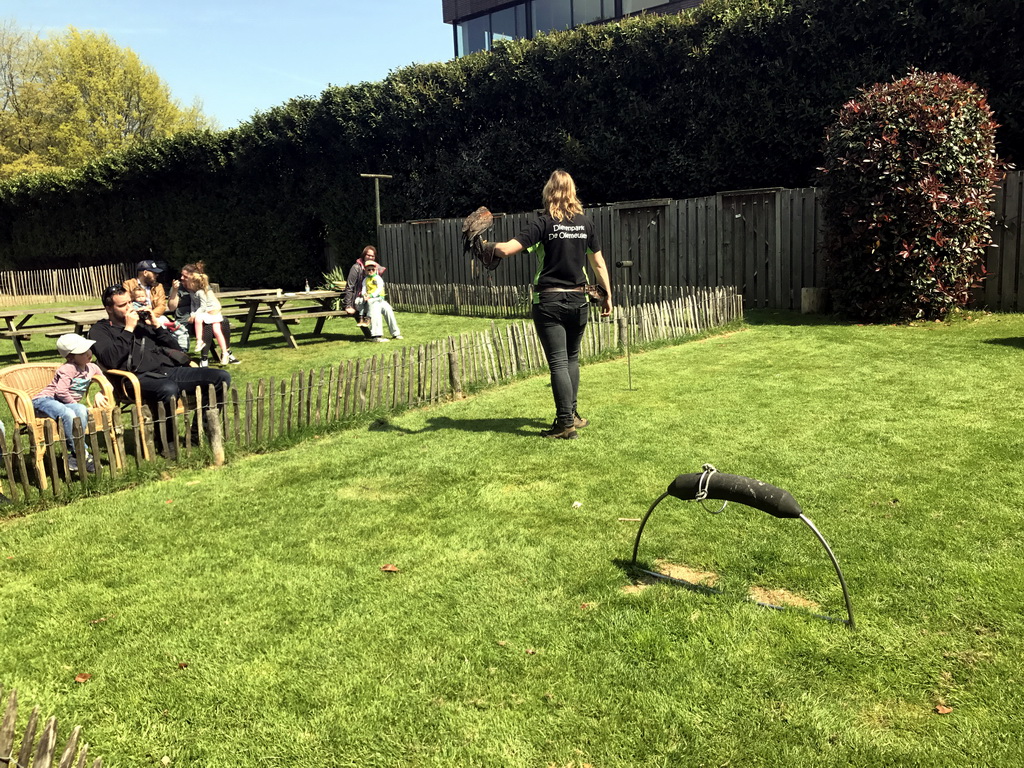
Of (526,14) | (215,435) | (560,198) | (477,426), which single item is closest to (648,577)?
(560,198)

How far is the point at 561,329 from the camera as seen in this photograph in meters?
5.79

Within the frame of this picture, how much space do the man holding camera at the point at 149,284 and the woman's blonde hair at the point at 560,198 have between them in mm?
6469

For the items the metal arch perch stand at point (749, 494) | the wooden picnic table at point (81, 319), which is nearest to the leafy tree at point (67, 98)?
the wooden picnic table at point (81, 319)

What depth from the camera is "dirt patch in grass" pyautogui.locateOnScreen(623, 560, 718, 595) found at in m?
3.50

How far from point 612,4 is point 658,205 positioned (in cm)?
1472

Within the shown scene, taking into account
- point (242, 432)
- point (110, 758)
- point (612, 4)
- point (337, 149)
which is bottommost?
point (110, 758)

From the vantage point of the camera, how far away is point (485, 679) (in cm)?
282

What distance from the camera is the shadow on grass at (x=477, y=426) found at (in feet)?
21.4

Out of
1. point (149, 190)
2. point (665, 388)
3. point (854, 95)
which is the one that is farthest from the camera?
point (149, 190)

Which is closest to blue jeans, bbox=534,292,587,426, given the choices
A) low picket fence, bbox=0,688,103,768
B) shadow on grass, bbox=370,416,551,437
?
shadow on grass, bbox=370,416,551,437

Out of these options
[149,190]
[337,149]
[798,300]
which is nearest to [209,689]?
[798,300]

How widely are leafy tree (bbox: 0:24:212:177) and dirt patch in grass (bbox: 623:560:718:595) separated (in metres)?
42.4

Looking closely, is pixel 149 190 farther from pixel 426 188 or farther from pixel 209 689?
pixel 209 689

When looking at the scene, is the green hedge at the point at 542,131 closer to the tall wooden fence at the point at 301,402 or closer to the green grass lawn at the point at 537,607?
the tall wooden fence at the point at 301,402
